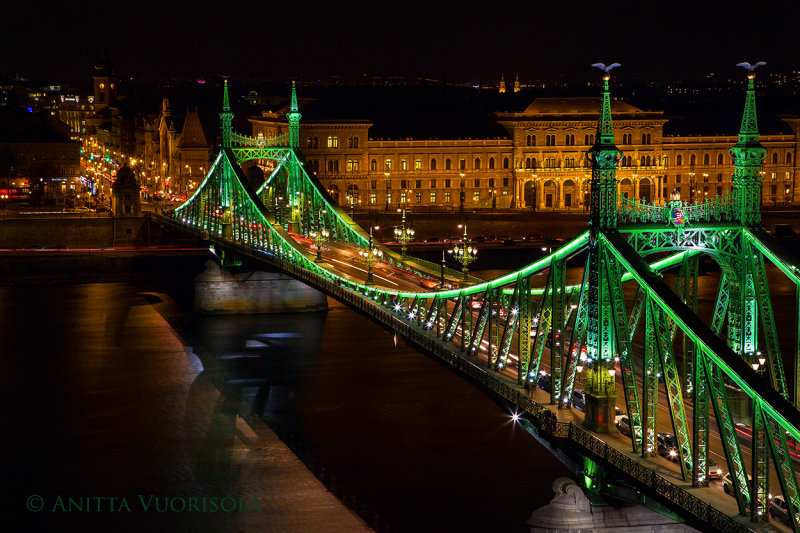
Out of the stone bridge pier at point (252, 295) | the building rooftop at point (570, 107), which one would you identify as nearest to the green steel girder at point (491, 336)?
the stone bridge pier at point (252, 295)

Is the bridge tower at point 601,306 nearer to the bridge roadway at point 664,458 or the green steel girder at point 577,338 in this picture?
the green steel girder at point 577,338

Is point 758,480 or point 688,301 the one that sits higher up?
point 688,301

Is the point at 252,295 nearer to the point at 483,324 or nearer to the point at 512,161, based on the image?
the point at 483,324

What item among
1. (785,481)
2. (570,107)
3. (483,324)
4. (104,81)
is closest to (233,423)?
(483,324)

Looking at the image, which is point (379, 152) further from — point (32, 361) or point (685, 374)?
point (685, 374)

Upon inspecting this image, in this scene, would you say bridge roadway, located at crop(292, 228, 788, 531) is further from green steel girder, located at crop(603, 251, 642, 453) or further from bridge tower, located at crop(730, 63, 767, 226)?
bridge tower, located at crop(730, 63, 767, 226)

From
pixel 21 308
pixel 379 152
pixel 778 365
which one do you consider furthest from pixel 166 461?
pixel 379 152
